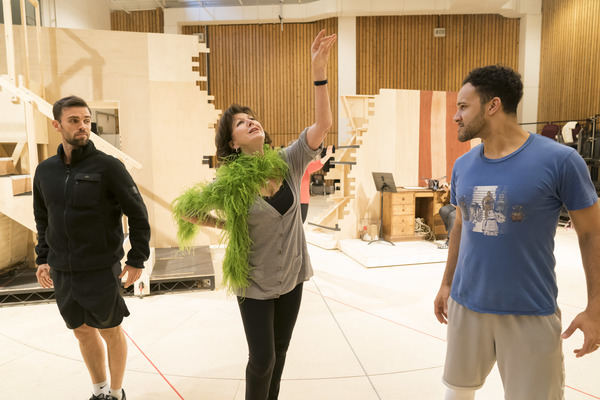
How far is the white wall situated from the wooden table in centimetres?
1000

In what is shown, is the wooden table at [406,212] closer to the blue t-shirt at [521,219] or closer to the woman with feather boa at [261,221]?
the woman with feather boa at [261,221]

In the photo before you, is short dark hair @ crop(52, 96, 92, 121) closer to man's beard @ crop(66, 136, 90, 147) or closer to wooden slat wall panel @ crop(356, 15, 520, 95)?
man's beard @ crop(66, 136, 90, 147)

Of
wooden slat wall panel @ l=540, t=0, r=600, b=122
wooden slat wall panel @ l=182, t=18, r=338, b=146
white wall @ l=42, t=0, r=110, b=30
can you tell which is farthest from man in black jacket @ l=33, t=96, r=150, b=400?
wooden slat wall panel @ l=182, t=18, r=338, b=146

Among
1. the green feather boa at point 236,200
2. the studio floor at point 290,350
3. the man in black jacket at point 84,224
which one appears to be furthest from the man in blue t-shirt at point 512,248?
the man in black jacket at point 84,224

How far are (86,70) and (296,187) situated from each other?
201 inches

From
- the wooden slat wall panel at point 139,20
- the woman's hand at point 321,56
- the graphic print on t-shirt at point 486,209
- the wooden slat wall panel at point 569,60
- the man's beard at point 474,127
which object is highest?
the wooden slat wall panel at point 139,20

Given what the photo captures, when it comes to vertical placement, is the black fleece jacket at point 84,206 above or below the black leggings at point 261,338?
above

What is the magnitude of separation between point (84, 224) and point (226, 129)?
37.0 inches

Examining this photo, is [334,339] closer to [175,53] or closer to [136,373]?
[136,373]

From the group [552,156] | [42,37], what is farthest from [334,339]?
[42,37]

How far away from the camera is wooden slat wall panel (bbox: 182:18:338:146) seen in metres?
14.6

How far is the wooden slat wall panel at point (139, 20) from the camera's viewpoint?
14305 millimetres

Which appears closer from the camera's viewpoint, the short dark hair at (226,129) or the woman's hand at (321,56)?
the woman's hand at (321,56)

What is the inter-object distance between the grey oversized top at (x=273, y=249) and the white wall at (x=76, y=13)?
11.8 metres
